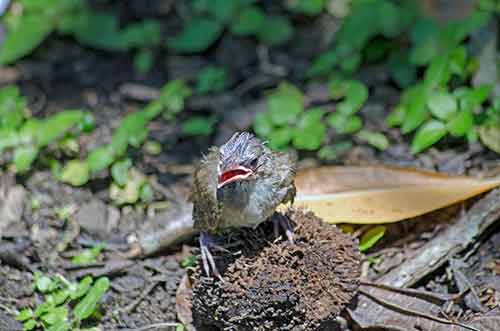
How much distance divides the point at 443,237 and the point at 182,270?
5.10 feet

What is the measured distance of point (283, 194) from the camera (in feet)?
14.1

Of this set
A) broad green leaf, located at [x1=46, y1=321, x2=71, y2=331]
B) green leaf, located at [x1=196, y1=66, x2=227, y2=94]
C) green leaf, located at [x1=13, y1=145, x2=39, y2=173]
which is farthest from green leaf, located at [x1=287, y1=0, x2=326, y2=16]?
broad green leaf, located at [x1=46, y1=321, x2=71, y2=331]

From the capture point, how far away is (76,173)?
589cm

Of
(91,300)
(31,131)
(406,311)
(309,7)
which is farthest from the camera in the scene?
(309,7)

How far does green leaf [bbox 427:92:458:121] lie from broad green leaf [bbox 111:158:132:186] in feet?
6.83

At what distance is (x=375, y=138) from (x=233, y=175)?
2.11 metres

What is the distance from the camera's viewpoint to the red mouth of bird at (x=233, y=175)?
3986 mm

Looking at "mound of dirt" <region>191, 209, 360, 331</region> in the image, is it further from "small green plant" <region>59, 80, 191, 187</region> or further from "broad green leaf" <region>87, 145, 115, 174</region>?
"broad green leaf" <region>87, 145, 115, 174</region>

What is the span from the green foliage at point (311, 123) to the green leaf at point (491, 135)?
26.5 inches

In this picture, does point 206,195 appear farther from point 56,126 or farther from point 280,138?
point 56,126

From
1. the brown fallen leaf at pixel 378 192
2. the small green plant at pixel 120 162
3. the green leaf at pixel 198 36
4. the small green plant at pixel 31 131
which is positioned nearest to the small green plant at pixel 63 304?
the small green plant at pixel 120 162

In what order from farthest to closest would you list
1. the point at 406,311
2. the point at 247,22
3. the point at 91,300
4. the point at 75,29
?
1. the point at 75,29
2. the point at 247,22
3. the point at 91,300
4. the point at 406,311

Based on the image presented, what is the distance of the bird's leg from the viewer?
13.9 ft

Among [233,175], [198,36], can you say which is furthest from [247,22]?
[233,175]
